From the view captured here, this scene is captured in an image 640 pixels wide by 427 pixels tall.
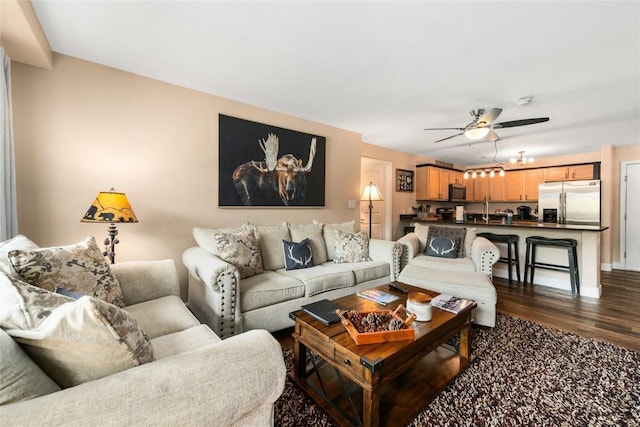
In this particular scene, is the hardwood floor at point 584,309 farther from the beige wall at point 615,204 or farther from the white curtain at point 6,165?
the white curtain at point 6,165

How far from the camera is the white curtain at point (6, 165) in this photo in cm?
179

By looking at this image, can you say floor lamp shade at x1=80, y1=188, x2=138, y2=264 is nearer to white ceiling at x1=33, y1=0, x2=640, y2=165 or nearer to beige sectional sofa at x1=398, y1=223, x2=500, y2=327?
white ceiling at x1=33, y1=0, x2=640, y2=165

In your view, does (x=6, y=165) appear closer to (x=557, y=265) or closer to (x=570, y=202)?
(x=557, y=265)

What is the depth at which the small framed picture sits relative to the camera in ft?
18.3

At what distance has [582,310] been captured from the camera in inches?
117

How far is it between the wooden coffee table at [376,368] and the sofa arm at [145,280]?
1.05 m

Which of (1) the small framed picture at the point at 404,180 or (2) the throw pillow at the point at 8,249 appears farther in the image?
(1) the small framed picture at the point at 404,180

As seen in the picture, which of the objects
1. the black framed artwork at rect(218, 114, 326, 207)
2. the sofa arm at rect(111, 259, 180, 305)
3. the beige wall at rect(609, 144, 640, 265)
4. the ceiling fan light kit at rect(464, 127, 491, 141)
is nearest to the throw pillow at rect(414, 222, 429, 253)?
the ceiling fan light kit at rect(464, 127, 491, 141)

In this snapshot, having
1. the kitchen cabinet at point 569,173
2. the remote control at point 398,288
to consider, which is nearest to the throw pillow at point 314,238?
the remote control at point 398,288

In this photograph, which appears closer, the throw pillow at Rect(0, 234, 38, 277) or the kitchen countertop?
the throw pillow at Rect(0, 234, 38, 277)

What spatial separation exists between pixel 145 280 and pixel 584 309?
173 inches

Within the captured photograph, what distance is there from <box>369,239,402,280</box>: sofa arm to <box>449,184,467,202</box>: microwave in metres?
4.00

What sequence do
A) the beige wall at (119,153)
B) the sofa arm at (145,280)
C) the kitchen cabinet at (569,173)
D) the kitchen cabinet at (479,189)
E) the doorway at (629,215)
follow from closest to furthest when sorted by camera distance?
the sofa arm at (145,280) → the beige wall at (119,153) → the doorway at (629,215) → the kitchen cabinet at (569,173) → the kitchen cabinet at (479,189)

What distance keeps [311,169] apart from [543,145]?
14.8ft
